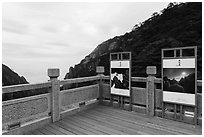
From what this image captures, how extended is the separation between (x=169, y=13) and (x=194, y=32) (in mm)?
4538

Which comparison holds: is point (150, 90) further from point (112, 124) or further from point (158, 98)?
point (112, 124)

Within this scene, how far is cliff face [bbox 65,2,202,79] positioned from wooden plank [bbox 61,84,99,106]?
5.13m

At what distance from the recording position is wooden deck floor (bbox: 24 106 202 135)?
10.9 feet

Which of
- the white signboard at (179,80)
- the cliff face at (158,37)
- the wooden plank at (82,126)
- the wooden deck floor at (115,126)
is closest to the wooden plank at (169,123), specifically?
the wooden deck floor at (115,126)

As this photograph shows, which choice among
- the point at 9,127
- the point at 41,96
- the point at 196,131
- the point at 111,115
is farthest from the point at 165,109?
the point at 9,127

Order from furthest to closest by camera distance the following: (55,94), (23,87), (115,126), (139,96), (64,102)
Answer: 1. (139,96)
2. (64,102)
3. (55,94)
4. (115,126)
5. (23,87)

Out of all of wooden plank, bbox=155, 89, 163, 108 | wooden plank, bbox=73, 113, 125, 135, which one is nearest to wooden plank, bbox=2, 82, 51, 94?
wooden plank, bbox=73, 113, 125, 135

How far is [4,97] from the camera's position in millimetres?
3154

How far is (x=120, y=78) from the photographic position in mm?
4996

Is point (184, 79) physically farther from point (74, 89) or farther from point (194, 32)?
point (194, 32)

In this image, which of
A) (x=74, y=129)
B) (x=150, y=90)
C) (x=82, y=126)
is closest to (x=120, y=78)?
(x=150, y=90)

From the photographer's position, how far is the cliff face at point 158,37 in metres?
10.4

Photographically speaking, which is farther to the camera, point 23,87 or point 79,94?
point 79,94

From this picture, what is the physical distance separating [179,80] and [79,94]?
2.84m
